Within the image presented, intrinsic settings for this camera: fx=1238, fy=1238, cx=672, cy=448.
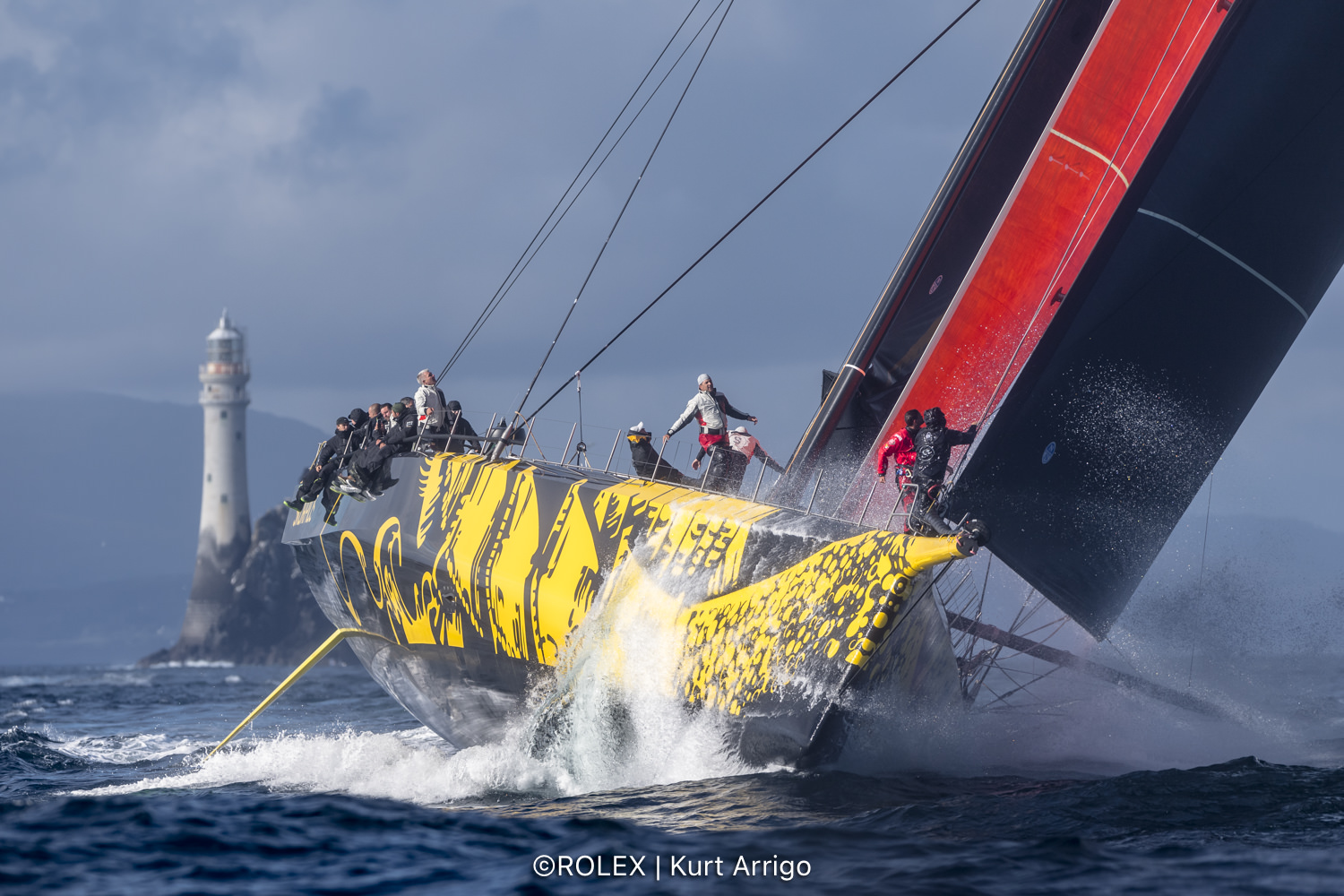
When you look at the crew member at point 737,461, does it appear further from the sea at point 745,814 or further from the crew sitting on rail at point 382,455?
the crew sitting on rail at point 382,455

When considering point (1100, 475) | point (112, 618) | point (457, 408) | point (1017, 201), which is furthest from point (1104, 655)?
point (112, 618)

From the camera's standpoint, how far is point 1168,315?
7641mm

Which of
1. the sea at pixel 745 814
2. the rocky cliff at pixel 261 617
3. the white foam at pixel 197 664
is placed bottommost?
the white foam at pixel 197 664

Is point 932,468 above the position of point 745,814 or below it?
above

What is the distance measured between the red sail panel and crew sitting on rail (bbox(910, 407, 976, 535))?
1.90m

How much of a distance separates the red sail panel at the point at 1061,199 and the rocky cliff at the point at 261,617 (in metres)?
59.1

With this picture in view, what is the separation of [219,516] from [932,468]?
62.4m

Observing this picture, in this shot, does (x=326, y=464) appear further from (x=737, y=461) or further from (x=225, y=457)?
(x=225, y=457)

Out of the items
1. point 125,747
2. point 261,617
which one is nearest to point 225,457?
point 261,617

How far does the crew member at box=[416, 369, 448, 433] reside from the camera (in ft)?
32.9

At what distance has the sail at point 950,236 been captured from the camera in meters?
8.49

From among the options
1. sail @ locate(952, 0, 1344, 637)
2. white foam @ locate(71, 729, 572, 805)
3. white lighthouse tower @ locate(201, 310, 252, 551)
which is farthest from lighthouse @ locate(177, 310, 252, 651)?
sail @ locate(952, 0, 1344, 637)

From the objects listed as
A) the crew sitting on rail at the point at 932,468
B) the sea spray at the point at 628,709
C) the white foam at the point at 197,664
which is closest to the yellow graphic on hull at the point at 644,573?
the sea spray at the point at 628,709

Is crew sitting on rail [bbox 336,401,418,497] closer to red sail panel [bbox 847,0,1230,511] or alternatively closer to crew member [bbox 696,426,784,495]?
crew member [bbox 696,426,784,495]
